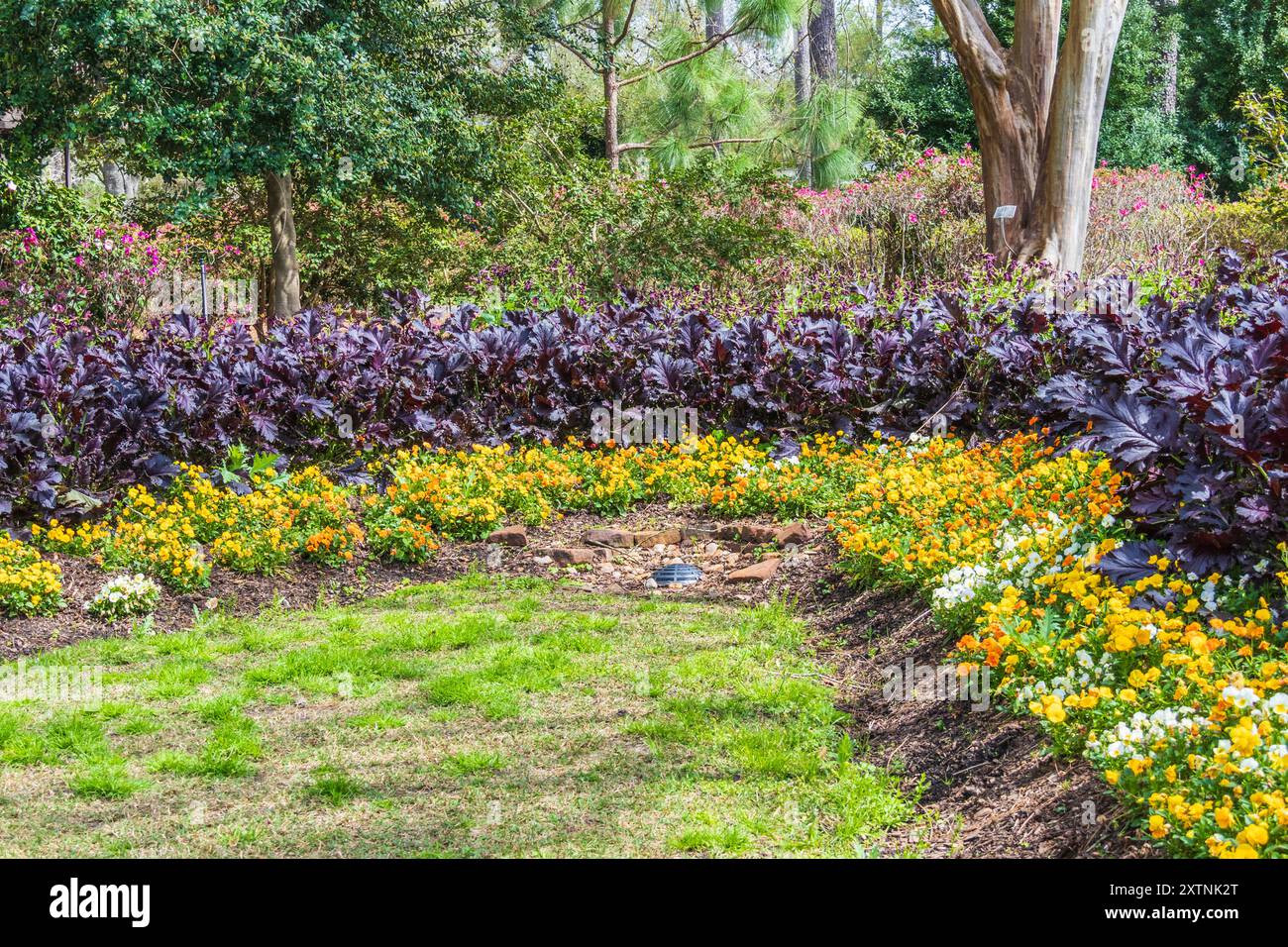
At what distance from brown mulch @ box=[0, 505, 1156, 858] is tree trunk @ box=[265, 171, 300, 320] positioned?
8.02 metres

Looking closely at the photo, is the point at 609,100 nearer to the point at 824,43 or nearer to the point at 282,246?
the point at 282,246

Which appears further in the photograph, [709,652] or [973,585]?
[709,652]

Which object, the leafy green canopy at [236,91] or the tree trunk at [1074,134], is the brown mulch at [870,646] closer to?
the tree trunk at [1074,134]

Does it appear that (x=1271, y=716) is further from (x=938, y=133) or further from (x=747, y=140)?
(x=938, y=133)

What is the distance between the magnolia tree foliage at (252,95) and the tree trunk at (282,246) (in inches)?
0.6

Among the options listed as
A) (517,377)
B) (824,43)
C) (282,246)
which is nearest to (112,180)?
(282,246)

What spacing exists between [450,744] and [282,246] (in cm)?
1041

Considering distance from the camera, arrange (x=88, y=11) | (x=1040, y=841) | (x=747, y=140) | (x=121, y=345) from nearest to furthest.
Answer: (x=1040, y=841) < (x=121, y=345) < (x=88, y=11) < (x=747, y=140)

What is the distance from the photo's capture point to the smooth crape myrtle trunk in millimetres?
10266

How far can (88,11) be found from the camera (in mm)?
9781

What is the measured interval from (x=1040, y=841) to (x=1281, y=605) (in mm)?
1107

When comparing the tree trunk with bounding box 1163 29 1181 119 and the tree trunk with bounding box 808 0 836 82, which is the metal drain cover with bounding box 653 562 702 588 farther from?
the tree trunk with bounding box 1163 29 1181 119

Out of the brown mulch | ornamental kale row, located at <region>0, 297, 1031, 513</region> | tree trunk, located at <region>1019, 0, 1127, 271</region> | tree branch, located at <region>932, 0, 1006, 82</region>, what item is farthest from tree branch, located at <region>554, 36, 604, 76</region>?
the brown mulch
